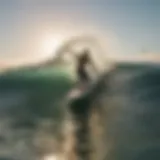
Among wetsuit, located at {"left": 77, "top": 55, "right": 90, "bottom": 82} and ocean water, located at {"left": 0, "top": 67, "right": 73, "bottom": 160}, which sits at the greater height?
wetsuit, located at {"left": 77, "top": 55, "right": 90, "bottom": 82}

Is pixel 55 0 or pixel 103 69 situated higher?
pixel 55 0

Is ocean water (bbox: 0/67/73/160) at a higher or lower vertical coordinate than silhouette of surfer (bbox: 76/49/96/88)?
lower

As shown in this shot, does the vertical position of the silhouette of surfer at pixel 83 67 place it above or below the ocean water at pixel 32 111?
above

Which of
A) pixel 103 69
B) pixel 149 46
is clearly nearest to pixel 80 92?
pixel 103 69

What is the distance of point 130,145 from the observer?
989 millimetres

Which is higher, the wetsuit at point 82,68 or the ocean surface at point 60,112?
the wetsuit at point 82,68

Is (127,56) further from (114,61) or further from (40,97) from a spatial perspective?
(40,97)

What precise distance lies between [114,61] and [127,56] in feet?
0.11

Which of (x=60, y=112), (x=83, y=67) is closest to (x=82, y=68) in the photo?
(x=83, y=67)

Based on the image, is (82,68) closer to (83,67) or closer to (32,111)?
(83,67)

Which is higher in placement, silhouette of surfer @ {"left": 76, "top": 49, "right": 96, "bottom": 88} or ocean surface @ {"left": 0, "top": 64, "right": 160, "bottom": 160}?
silhouette of surfer @ {"left": 76, "top": 49, "right": 96, "bottom": 88}

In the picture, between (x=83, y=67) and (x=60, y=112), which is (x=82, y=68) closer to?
(x=83, y=67)

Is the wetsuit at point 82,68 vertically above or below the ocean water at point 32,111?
above

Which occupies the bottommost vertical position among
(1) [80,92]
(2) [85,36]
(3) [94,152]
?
(3) [94,152]
